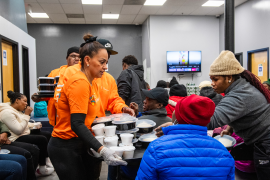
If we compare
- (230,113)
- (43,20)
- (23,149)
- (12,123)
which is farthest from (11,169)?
(43,20)

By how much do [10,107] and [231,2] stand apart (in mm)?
3472

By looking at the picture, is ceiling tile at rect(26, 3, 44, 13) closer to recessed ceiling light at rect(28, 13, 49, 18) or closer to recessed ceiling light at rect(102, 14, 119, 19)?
recessed ceiling light at rect(28, 13, 49, 18)

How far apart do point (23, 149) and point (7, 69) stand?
8.11ft

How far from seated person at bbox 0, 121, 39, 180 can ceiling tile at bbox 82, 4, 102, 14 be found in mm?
5132

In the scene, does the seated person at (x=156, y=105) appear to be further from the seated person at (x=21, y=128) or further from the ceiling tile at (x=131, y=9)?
the ceiling tile at (x=131, y=9)

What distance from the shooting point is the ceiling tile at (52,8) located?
686 cm

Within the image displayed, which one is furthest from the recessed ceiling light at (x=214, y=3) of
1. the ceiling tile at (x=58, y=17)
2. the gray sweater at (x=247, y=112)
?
the gray sweater at (x=247, y=112)

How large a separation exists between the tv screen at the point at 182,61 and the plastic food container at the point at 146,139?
21.2 feet

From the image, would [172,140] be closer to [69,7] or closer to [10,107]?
[10,107]

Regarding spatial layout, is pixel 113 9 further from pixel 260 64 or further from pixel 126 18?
pixel 260 64

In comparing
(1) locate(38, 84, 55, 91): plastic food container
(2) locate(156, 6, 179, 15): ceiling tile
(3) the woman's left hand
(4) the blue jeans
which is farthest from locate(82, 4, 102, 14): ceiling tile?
(3) the woman's left hand

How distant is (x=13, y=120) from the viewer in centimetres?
293

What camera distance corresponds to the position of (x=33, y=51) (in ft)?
19.7

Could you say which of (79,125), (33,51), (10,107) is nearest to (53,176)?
(10,107)
